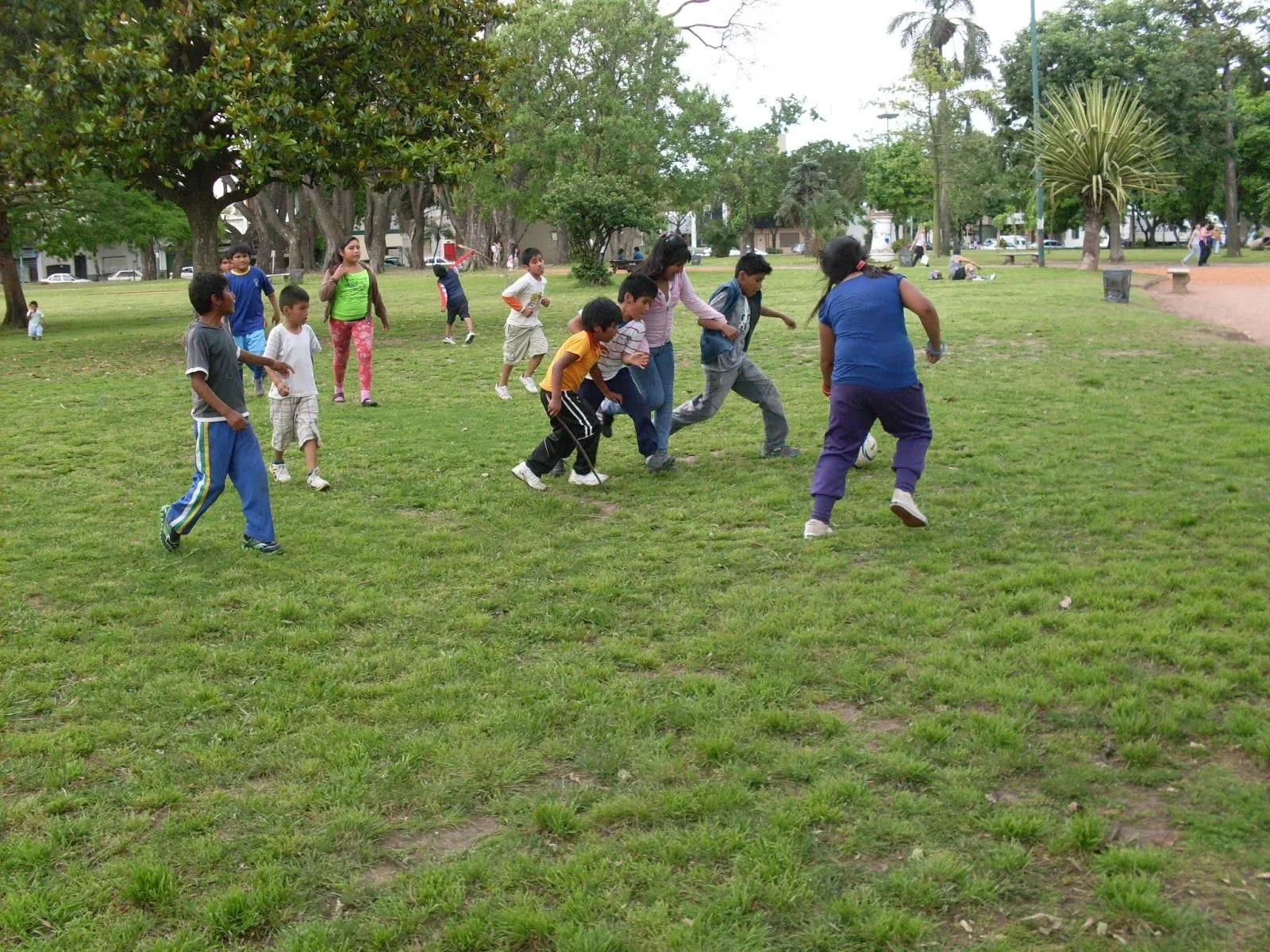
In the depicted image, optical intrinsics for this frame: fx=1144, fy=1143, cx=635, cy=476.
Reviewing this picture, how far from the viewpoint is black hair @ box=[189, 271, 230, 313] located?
6.01 m

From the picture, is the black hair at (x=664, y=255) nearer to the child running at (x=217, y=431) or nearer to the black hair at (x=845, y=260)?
the black hair at (x=845, y=260)

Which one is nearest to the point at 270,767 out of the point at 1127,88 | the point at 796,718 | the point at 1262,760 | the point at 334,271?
the point at 796,718

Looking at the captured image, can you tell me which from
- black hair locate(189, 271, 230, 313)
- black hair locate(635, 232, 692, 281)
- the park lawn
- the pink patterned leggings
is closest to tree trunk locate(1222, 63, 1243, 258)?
the park lawn

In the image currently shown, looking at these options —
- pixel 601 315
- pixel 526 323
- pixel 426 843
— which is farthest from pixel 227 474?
pixel 526 323

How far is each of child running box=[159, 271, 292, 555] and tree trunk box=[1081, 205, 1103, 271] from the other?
31625mm

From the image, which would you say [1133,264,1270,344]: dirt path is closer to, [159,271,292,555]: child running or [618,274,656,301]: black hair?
Result: [618,274,656,301]: black hair

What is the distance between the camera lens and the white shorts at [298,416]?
7773mm

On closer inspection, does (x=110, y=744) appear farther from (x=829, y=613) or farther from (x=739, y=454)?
(x=739, y=454)

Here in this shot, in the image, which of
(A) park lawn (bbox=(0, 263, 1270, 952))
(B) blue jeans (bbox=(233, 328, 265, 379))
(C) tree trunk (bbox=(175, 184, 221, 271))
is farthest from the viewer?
(C) tree trunk (bbox=(175, 184, 221, 271))

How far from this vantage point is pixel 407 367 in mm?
14711

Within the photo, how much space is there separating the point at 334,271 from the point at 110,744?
7.18m

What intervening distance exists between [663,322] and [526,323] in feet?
13.6

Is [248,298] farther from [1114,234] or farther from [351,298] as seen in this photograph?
[1114,234]

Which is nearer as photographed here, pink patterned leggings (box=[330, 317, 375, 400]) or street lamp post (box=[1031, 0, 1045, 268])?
pink patterned leggings (box=[330, 317, 375, 400])
